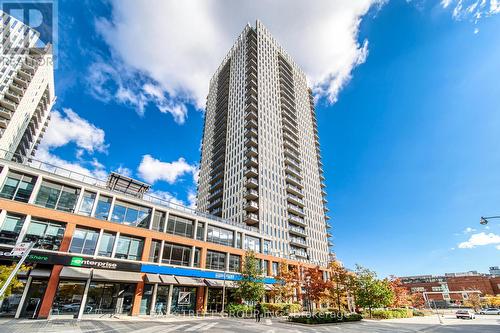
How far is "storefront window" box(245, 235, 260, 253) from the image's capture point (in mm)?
45500

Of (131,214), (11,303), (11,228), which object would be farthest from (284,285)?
(11,228)

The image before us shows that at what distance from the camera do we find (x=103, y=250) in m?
28.5

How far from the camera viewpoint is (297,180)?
242 ft

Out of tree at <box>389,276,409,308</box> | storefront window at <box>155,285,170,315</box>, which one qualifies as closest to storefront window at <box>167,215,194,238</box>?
storefront window at <box>155,285,170,315</box>

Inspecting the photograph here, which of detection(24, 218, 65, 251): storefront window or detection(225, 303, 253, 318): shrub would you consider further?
detection(225, 303, 253, 318): shrub

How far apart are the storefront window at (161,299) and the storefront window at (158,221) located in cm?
736

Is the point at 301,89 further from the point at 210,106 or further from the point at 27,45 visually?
the point at 27,45

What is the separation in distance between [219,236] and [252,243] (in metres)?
7.81

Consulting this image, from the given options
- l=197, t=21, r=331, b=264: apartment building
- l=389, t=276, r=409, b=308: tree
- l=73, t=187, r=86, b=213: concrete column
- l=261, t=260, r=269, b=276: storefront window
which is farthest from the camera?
l=197, t=21, r=331, b=264: apartment building

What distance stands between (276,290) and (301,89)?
244 feet

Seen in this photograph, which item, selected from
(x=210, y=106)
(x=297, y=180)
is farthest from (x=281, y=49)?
(x=297, y=180)

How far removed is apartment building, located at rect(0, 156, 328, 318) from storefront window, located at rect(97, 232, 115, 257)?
0.11 m

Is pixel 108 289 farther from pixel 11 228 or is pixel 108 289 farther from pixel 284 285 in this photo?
pixel 284 285

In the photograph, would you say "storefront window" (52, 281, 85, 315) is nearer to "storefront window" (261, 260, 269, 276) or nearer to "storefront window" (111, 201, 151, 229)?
"storefront window" (111, 201, 151, 229)
